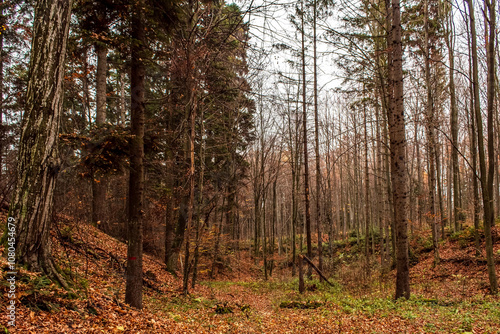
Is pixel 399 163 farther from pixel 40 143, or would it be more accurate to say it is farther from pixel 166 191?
pixel 166 191

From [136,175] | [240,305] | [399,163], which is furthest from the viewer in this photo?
[240,305]

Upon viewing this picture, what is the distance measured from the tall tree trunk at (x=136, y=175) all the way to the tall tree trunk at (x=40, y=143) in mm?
1758

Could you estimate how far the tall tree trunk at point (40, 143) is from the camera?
13.0 feet

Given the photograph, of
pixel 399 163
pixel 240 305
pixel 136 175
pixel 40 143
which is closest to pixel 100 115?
pixel 136 175

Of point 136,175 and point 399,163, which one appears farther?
point 399,163

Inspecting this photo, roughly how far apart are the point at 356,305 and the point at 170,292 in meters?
5.62

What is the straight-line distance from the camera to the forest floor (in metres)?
3.86

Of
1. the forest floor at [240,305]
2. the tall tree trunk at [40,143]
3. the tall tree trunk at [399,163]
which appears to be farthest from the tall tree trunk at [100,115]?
the tall tree trunk at [399,163]

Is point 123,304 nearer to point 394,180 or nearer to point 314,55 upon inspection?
point 394,180

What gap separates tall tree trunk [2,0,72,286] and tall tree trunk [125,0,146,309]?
176 cm

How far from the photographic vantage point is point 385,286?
10.5m

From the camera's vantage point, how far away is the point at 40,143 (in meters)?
4.04

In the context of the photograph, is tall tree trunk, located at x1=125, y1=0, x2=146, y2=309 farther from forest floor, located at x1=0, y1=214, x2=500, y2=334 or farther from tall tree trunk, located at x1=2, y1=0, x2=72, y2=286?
tall tree trunk, located at x1=2, y1=0, x2=72, y2=286

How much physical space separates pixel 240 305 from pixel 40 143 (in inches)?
273
